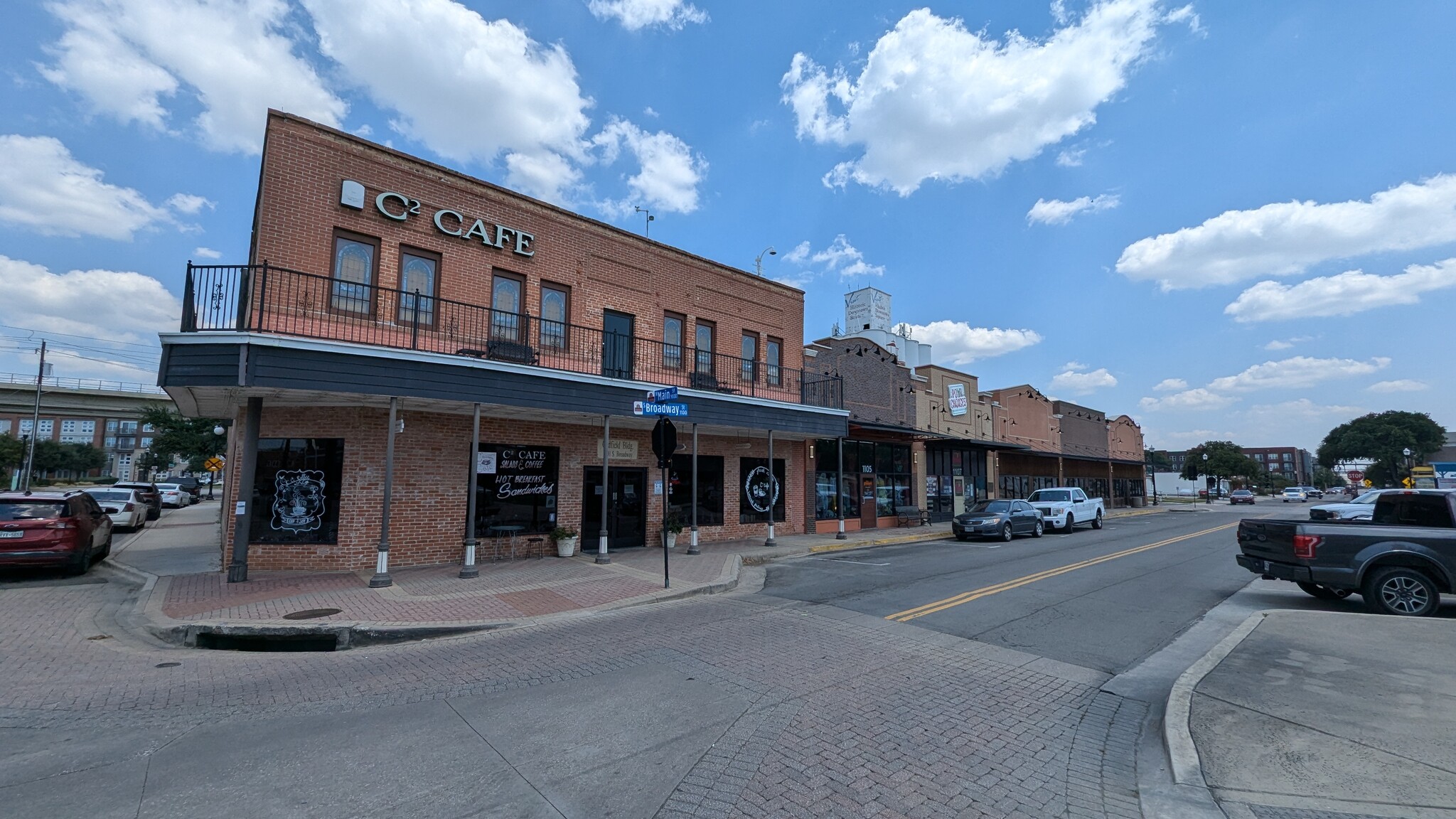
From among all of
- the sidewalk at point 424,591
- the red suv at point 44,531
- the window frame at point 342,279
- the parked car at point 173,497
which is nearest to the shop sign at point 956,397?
the sidewalk at point 424,591

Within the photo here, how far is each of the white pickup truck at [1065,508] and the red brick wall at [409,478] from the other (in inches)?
699

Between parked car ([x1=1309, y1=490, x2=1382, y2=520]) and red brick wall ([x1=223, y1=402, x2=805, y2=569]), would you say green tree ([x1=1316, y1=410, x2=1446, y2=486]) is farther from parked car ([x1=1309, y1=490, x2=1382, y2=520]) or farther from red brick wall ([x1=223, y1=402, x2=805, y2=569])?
red brick wall ([x1=223, y1=402, x2=805, y2=569])

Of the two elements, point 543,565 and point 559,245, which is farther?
point 559,245

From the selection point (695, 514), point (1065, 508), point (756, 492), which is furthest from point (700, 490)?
point (1065, 508)

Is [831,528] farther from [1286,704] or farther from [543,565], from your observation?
[1286,704]

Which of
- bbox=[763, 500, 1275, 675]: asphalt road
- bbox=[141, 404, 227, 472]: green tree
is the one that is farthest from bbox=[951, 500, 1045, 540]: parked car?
bbox=[141, 404, 227, 472]: green tree

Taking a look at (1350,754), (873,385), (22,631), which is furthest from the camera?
(873,385)

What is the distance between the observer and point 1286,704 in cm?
520

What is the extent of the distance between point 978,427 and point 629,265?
23.6m

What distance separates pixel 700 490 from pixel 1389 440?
338ft

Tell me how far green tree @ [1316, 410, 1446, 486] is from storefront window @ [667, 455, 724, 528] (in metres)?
98.7

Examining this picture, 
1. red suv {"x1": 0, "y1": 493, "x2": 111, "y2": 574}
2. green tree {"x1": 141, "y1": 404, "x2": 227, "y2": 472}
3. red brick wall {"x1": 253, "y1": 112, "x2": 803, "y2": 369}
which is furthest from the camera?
green tree {"x1": 141, "y1": 404, "x2": 227, "y2": 472}

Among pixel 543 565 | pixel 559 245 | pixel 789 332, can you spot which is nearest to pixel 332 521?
pixel 543 565

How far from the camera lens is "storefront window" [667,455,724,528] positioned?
1753 cm
